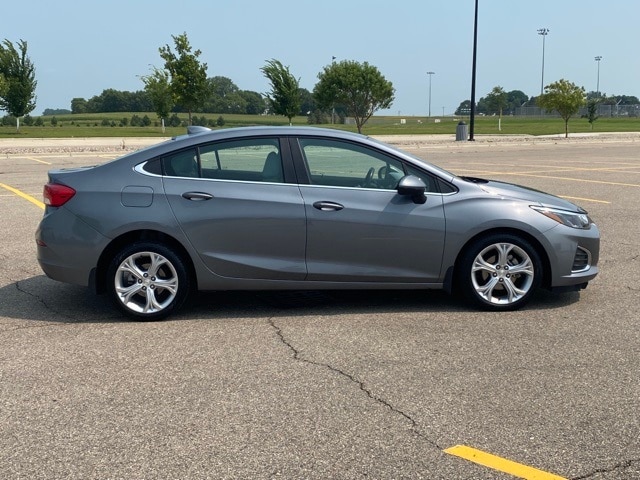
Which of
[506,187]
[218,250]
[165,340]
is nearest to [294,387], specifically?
[165,340]

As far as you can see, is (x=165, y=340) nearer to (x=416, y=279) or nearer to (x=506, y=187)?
(x=416, y=279)

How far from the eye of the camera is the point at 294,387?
4336 millimetres

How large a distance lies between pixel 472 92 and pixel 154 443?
3818 cm

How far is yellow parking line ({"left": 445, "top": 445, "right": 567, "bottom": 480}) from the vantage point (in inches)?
130

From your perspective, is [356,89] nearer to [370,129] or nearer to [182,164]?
[370,129]

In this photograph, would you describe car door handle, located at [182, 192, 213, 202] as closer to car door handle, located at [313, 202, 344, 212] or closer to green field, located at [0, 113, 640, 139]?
car door handle, located at [313, 202, 344, 212]

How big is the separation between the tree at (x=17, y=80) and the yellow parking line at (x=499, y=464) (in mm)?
51116

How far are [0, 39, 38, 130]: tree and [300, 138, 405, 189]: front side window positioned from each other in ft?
158

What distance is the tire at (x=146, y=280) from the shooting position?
5.70 metres

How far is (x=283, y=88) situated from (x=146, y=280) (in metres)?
41.7

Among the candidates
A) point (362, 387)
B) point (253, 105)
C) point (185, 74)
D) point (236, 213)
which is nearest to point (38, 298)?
point (236, 213)

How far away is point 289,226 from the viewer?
5.80 m

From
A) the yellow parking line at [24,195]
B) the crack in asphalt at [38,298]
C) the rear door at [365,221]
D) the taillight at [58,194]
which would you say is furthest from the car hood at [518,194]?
the yellow parking line at [24,195]

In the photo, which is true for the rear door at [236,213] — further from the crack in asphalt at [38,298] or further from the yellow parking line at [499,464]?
the yellow parking line at [499,464]
